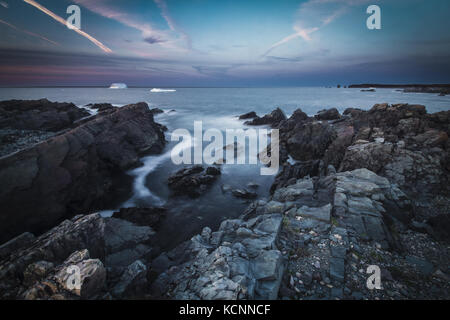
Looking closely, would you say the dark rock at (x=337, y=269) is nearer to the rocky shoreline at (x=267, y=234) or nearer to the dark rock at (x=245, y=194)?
the rocky shoreline at (x=267, y=234)

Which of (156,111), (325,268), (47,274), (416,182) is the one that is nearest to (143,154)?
(47,274)

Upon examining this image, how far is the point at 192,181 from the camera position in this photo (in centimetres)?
1457

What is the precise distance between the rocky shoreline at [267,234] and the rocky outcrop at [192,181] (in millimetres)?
106

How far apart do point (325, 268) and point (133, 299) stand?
4776mm

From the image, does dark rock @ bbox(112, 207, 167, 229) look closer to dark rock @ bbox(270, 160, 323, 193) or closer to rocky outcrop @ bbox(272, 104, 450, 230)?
dark rock @ bbox(270, 160, 323, 193)

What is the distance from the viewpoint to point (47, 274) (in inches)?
171

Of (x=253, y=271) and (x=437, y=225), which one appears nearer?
(x=253, y=271)

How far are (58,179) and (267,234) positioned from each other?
11261 millimetres

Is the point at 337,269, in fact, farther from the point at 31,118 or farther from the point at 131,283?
the point at 31,118

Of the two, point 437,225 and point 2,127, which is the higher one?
point 2,127

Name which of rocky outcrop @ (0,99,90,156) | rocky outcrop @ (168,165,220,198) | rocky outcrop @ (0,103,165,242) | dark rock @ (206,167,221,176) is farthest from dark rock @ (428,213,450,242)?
rocky outcrop @ (0,99,90,156)

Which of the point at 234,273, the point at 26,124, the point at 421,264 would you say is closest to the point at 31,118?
the point at 26,124

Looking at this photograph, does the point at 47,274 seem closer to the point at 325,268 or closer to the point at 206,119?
the point at 325,268

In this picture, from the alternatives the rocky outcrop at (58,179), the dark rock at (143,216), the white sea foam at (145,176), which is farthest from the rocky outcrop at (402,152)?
the rocky outcrop at (58,179)
